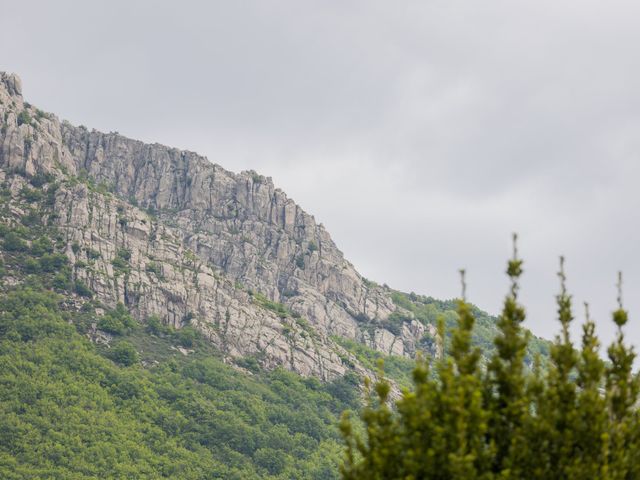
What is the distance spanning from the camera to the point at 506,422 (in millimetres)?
20094

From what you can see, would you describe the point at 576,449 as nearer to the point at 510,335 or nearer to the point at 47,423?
the point at 510,335

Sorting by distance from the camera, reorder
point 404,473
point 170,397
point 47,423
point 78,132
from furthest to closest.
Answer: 1. point 78,132
2. point 170,397
3. point 47,423
4. point 404,473

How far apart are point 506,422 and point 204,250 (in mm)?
160552

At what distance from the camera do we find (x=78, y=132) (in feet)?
655

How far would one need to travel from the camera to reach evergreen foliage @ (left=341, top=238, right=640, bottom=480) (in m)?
18.6

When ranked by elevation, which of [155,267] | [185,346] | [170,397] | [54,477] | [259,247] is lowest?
[54,477]

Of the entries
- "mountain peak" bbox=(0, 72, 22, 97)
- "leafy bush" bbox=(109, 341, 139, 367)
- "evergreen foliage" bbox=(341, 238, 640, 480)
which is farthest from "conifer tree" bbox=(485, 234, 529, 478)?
"mountain peak" bbox=(0, 72, 22, 97)

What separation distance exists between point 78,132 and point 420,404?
191487 mm

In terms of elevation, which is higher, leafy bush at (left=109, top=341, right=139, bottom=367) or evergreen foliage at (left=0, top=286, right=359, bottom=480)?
leafy bush at (left=109, top=341, right=139, bottom=367)

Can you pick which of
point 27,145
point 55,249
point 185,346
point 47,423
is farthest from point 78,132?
point 47,423

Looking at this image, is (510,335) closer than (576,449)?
No

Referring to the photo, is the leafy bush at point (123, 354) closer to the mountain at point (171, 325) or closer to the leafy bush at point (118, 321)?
the mountain at point (171, 325)

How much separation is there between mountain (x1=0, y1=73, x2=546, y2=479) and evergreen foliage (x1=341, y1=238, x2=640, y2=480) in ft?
252

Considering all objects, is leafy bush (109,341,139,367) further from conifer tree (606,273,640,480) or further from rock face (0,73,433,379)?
conifer tree (606,273,640,480)
